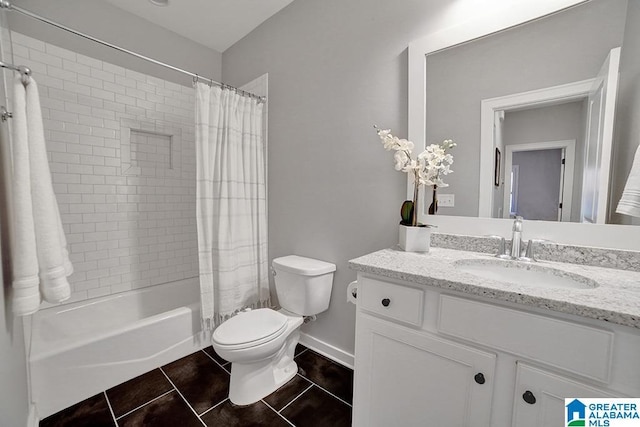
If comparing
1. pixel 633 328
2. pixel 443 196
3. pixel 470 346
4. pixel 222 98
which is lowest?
pixel 470 346

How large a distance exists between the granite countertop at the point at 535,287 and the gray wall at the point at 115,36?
250cm

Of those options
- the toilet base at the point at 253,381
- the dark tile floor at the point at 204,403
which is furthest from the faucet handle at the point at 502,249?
the toilet base at the point at 253,381

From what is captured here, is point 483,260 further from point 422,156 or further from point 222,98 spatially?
point 222,98

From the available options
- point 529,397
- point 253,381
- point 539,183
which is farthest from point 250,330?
point 539,183

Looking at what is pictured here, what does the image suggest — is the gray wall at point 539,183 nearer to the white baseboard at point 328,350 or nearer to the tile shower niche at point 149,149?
the white baseboard at point 328,350

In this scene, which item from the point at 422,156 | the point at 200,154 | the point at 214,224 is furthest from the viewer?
the point at 214,224

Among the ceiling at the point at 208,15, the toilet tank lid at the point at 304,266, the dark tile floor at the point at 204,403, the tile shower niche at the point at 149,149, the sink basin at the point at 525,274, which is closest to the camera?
the sink basin at the point at 525,274

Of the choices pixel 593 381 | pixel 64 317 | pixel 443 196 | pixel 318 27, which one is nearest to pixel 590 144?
pixel 443 196

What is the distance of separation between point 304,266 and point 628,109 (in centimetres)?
162

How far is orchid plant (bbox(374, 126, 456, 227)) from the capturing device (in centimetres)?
127

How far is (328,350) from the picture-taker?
1843mm

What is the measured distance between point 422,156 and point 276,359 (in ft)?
4.82

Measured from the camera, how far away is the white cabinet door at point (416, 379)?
80 centimetres

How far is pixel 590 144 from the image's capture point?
3.35 feet
